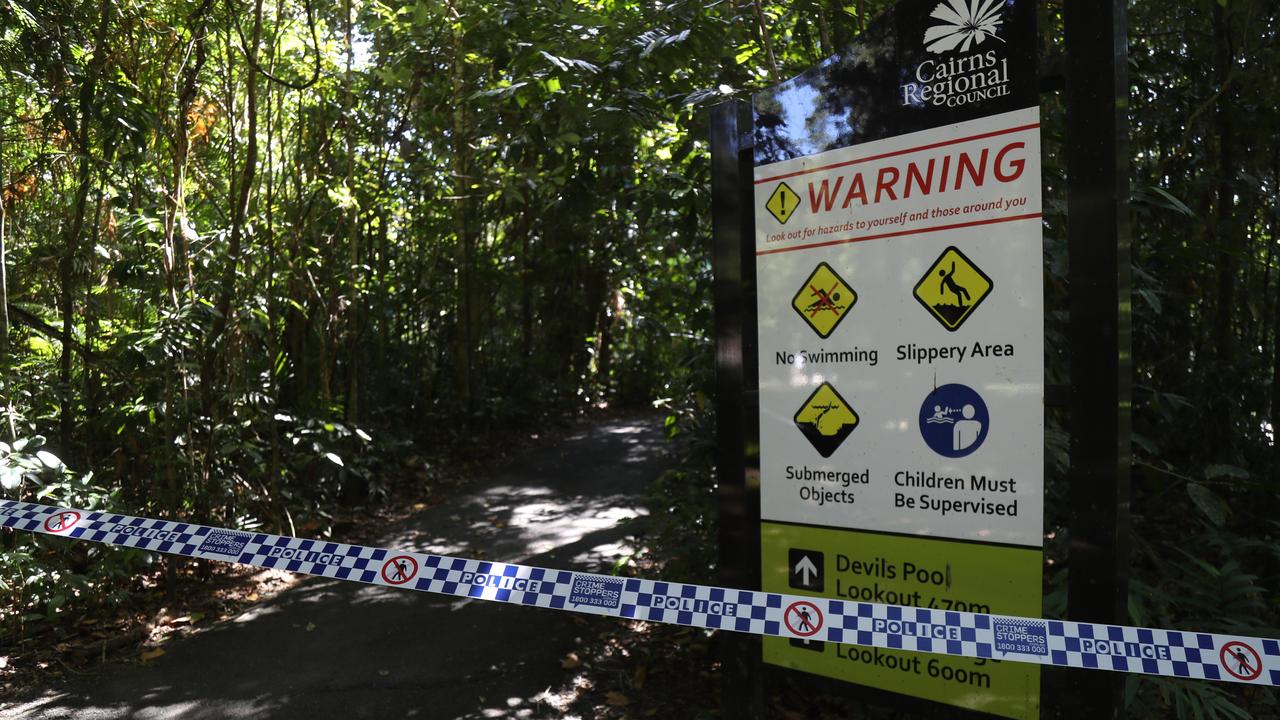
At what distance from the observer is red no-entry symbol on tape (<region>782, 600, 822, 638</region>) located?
2.97m

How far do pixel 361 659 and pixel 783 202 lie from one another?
11.7 ft

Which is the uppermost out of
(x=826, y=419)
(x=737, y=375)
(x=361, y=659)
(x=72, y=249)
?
(x=72, y=249)

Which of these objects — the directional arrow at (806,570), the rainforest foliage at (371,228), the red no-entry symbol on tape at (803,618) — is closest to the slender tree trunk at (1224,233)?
the rainforest foliage at (371,228)

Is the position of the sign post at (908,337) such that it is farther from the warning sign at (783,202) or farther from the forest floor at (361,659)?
the forest floor at (361,659)

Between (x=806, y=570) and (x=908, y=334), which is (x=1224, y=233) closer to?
(x=908, y=334)

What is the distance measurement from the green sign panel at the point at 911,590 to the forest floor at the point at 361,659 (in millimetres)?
1342

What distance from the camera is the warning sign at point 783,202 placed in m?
3.16

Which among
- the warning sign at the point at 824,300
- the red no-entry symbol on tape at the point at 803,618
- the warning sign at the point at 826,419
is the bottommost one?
the red no-entry symbol on tape at the point at 803,618

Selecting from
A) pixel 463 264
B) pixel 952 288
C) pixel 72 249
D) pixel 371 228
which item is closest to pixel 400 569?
pixel 952 288

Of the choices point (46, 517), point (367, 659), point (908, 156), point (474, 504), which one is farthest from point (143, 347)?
point (908, 156)

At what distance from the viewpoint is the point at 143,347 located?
529 cm

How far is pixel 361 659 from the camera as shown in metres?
4.80

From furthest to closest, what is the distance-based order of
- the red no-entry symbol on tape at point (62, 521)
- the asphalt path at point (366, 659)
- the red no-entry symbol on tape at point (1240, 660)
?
the asphalt path at point (366, 659), the red no-entry symbol on tape at point (62, 521), the red no-entry symbol on tape at point (1240, 660)

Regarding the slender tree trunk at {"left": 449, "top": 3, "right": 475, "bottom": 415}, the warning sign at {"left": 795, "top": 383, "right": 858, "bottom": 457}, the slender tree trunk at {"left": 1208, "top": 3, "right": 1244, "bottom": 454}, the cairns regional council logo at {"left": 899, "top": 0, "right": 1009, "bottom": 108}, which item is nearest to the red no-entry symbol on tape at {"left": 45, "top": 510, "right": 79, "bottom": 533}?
the warning sign at {"left": 795, "top": 383, "right": 858, "bottom": 457}
